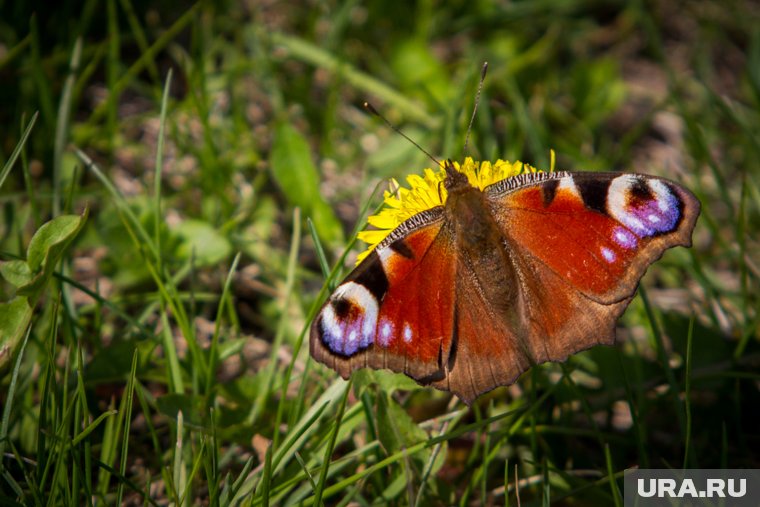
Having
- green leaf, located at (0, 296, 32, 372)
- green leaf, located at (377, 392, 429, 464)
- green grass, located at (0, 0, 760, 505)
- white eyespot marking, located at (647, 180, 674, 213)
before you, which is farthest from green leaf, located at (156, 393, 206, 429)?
white eyespot marking, located at (647, 180, 674, 213)

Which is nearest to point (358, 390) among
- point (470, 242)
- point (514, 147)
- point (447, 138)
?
point (470, 242)

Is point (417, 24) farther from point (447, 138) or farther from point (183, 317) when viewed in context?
point (183, 317)

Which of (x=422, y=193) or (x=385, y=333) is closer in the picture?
(x=385, y=333)

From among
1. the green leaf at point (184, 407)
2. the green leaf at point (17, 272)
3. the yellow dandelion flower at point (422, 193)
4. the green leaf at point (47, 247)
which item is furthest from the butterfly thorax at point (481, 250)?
the green leaf at point (17, 272)

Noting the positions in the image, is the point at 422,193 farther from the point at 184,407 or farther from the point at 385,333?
the point at 184,407

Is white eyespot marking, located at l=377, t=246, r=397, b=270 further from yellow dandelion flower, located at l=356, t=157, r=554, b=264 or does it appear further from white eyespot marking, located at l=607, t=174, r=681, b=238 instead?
white eyespot marking, located at l=607, t=174, r=681, b=238

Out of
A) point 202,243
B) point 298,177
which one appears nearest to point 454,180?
point 298,177

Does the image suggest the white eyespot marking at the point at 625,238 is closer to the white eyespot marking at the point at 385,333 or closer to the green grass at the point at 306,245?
the green grass at the point at 306,245
